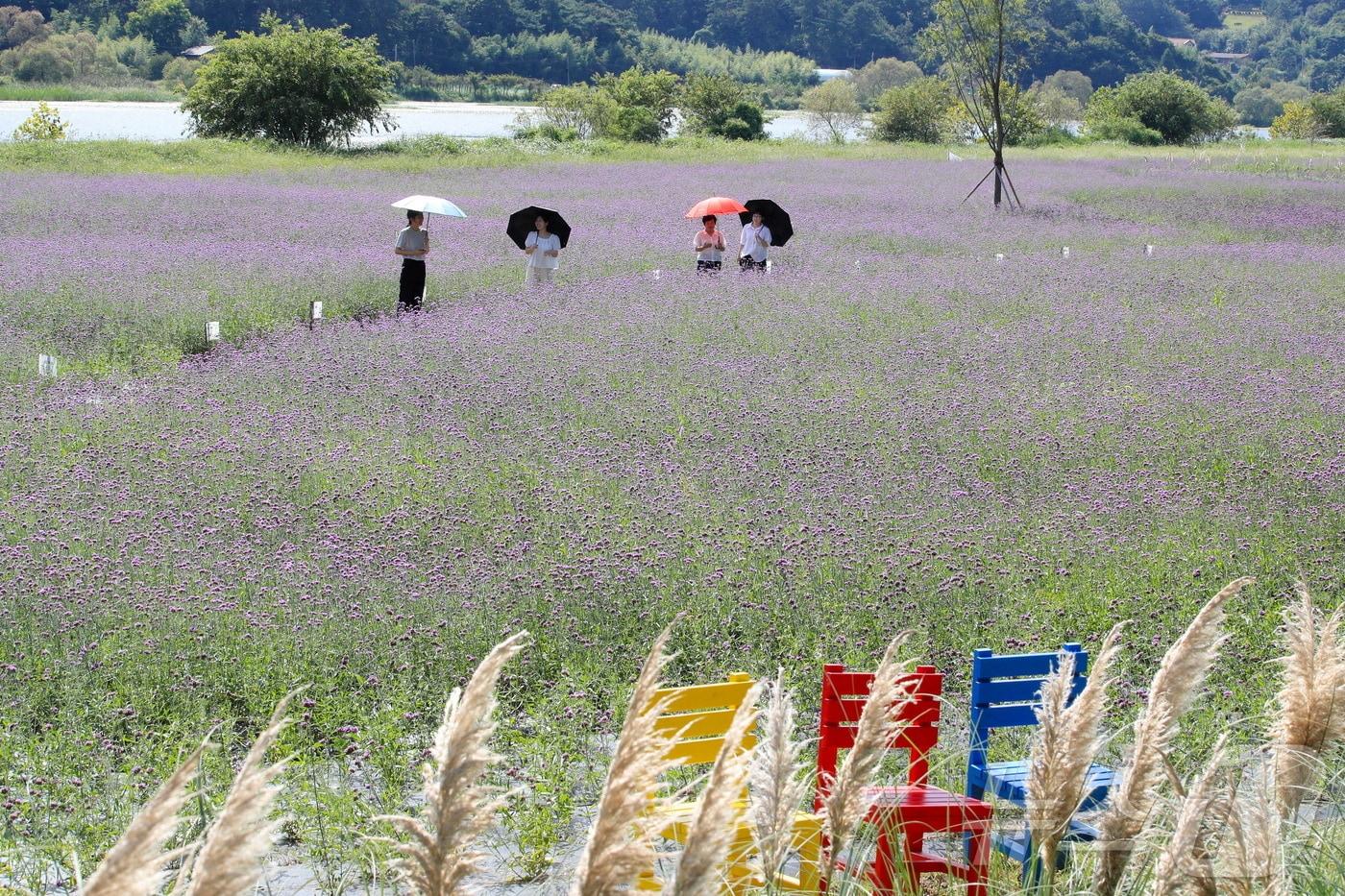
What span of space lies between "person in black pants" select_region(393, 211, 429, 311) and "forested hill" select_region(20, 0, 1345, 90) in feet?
278

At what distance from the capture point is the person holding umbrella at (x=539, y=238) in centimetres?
1385

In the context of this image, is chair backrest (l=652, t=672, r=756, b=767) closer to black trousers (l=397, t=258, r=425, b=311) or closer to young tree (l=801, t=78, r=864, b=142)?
black trousers (l=397, t=258, r=425, b=311)

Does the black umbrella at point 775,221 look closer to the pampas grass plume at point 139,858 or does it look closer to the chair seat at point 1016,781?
the chair seat at point 1016,781

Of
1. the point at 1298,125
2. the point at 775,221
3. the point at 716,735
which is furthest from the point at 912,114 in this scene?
the point at 716,735

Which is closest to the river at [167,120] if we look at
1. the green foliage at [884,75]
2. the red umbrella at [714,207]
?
the green foliage at [884,75]

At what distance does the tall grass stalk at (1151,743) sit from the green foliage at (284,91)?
4095 centimetres

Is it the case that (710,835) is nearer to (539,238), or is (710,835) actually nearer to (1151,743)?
(1151,743)

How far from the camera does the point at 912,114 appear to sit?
56.3 m

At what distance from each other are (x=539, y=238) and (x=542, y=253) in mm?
140

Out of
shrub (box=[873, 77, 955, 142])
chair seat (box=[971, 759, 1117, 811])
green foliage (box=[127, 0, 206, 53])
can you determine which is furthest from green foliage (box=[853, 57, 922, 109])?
chair seat (box=[971, 759, 1117, 811])

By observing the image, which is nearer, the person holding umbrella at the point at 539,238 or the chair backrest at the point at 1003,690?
the chair backrest at the point at 1003,690

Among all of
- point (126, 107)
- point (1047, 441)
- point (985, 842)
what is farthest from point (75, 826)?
point (126, 107)

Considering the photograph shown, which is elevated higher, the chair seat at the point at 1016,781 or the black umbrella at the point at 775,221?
the black umbrella at the point at 775,221

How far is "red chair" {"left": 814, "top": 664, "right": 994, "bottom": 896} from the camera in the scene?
273cm
